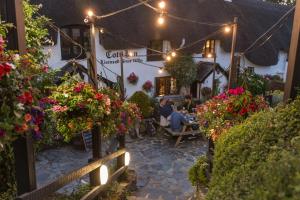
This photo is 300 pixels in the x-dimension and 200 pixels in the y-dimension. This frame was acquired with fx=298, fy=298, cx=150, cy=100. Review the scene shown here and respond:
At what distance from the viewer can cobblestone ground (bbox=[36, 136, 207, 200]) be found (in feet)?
26.3

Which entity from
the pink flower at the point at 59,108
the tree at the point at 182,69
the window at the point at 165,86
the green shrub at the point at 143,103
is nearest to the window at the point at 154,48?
the tree at the point at 182,69

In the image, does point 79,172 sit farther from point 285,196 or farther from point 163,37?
point 163,37

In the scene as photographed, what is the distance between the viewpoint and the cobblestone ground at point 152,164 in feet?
26.3

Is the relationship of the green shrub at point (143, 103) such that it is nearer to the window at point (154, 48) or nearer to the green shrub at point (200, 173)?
the window at point (154, 48)

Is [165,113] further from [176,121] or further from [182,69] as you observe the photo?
[182,69]

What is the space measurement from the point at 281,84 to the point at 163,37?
8.90m

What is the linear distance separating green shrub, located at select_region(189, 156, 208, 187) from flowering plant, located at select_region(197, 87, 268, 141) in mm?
1275

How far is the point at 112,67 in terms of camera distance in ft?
50.2

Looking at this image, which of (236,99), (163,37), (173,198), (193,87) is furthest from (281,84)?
(236,99)

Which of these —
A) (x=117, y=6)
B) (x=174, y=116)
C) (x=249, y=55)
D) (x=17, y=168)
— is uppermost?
(x=117, y=6)

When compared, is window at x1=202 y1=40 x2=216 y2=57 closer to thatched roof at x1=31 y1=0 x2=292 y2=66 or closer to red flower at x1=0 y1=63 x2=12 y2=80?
thatched roof at x1=31 y1=0 x2=292 y2=66

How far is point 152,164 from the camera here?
10.1 metres

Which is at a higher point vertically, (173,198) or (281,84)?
(281,84)

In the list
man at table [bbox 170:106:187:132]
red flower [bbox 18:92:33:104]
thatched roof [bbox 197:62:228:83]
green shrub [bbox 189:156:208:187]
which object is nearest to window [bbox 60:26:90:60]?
man at table [bbox 170:106:187:132]
